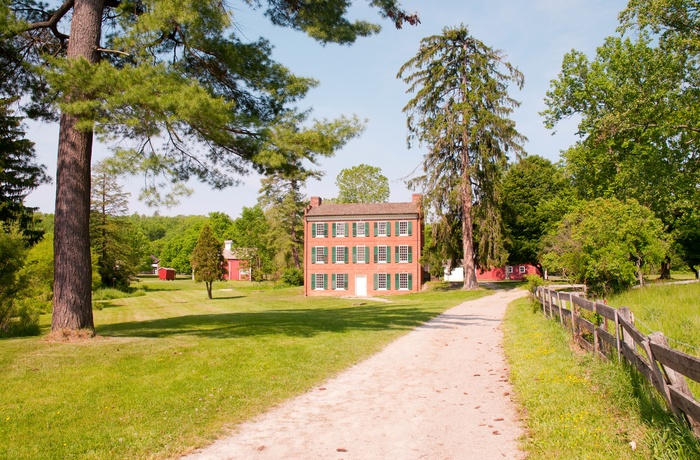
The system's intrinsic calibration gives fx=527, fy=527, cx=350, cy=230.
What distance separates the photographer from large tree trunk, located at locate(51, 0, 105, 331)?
10.6 metres

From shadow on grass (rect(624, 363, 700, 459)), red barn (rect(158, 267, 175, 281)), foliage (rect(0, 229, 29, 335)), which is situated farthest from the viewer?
red barn (rect(158, 267, 175, 281))

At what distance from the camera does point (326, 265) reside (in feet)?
148

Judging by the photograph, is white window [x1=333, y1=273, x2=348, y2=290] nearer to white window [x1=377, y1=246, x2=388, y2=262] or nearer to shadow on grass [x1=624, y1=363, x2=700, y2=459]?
white window [x1=377, y1=246, x2=388, y2=262]

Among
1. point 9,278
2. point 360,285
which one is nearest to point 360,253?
point 360,285

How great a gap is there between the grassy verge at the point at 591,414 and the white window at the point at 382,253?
116 feet

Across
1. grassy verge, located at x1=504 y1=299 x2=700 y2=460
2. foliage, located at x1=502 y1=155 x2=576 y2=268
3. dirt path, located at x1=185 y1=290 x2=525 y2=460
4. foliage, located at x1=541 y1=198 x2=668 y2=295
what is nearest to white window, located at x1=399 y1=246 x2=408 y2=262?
foliage, located at x1=502 y1=155 x2=576 y2=268

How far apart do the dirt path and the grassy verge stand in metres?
0.26

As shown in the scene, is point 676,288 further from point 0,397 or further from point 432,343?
point 0,397

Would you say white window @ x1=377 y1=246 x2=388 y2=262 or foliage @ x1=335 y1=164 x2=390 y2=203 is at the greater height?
foliage @ x1=335 y1=164 x2=390 y2=203

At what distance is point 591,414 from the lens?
209 inches

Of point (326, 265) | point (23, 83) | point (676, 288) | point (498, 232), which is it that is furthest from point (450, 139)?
point (23, 83)

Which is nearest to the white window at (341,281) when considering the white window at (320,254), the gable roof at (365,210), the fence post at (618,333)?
the white window at (320,254)

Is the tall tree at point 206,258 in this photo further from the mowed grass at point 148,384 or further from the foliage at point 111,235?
the mowed grass at point 148,384

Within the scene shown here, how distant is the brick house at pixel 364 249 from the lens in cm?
4344
